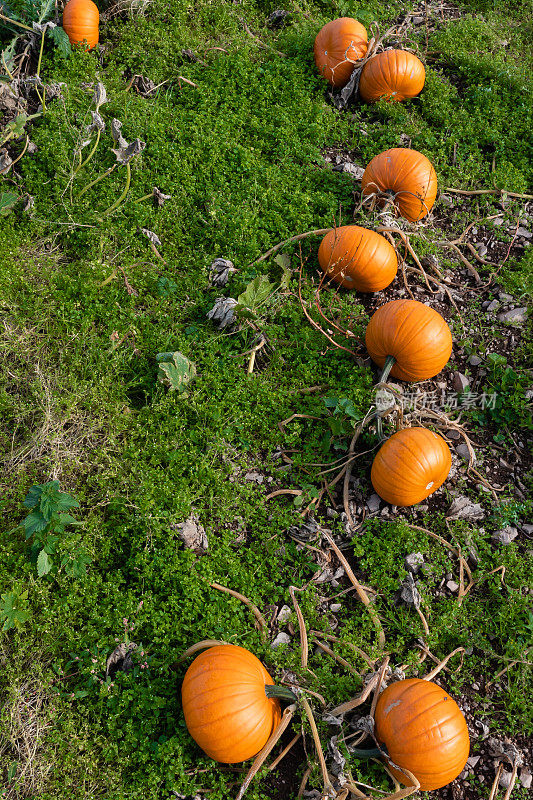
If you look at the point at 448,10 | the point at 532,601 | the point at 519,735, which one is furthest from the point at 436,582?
the point at 448,10

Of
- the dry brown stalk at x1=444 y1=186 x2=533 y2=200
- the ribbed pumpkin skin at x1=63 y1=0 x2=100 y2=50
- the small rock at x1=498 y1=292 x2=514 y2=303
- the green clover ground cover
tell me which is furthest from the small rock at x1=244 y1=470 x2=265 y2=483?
the ribbed pumpkin skin at x1=63 y1=0 x2=100 y2=50

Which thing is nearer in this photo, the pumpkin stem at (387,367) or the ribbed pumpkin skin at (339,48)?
the pumpkin stem at (387,367)

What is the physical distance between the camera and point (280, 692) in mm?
3252

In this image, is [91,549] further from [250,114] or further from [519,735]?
[250,114]

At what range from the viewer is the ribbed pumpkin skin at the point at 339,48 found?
6.20 metres

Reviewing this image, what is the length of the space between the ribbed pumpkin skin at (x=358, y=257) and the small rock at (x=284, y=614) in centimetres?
257

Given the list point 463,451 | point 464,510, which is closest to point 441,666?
point 464,510

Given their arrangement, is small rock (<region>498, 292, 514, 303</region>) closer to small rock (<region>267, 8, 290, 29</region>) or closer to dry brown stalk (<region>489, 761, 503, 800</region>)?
dry brown stalk (<region>489, 761, 503, 800</region>)

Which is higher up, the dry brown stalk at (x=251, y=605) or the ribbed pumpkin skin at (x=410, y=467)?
the ribbed pumpkin skin at (x=410, y=467)

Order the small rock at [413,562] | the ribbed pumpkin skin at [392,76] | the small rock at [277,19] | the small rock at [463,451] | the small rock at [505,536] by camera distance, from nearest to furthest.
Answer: the small rock at [413,562]
the small rock at [505,536]
the small rock at [463,451]
the ribbed pumpkin skin at [392,76]
the small rock at [277,19]

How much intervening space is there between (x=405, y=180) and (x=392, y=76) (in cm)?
150

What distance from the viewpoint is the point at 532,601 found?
156 inches

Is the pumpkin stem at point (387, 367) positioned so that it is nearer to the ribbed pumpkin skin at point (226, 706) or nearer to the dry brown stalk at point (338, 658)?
the dry brown stalk at point (338, 658)

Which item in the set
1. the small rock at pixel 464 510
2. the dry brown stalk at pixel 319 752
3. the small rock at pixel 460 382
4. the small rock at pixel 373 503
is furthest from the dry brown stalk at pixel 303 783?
the small rock at pixel 460 382
